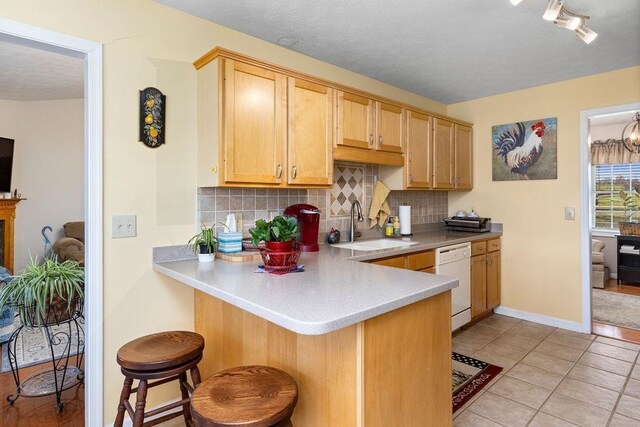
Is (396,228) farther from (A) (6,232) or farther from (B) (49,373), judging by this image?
(A) (6,232)

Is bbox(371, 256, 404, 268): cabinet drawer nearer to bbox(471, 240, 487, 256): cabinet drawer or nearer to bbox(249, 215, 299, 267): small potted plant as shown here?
bbox(249, 215, 299, 267): small potted plant

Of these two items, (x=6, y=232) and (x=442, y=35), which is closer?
(x=442, y=35)

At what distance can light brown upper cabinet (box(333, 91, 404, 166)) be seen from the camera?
263 centimetres

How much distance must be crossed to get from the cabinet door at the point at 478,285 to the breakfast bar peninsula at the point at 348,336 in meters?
2.01

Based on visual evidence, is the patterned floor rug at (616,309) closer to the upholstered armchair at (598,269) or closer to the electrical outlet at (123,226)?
the upholstered armchair at (598,269)

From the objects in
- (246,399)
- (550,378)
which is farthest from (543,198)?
(246,399)

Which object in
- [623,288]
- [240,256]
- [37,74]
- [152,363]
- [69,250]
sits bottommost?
[623,288]

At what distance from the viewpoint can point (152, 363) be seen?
1460 mm

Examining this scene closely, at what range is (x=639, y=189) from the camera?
532cm

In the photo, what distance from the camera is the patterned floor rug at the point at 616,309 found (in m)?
3.61

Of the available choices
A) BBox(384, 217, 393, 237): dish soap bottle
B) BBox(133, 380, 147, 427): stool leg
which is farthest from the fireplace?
BBox(384, 217, 393, 237): dish soap bottle

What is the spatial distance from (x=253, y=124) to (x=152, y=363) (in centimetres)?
136

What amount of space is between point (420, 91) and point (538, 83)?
1132mm

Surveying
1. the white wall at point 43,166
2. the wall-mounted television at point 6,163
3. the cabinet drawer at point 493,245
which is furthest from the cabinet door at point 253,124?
the white wall at point 43,166
